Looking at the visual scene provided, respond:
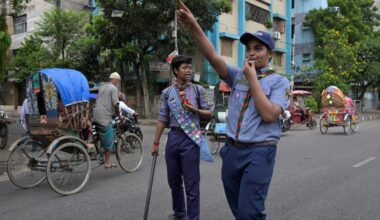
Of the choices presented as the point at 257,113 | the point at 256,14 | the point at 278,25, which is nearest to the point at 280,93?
the point at 257,113

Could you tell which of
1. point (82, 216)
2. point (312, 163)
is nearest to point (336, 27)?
point (312, 163)

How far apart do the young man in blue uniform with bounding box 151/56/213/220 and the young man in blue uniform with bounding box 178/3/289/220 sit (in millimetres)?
1226

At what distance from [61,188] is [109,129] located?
1502 mm

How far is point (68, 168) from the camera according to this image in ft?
21.2

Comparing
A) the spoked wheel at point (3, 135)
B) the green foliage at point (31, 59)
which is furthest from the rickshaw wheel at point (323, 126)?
the green foliage at point (31, 59)

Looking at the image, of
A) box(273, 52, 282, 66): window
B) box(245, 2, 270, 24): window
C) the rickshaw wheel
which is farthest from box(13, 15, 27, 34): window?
the rickshaw wheel

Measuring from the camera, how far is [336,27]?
35.3 meters

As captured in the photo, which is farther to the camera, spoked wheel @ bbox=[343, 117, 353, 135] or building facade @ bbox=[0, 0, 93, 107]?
building facade @ bbox=[0, 0, 93, 107]

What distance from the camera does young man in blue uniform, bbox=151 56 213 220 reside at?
14.6ft

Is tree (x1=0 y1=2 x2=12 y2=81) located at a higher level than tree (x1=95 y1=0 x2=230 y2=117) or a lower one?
lower

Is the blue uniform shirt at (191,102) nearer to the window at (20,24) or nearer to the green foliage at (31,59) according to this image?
the green foliage at (31,59)

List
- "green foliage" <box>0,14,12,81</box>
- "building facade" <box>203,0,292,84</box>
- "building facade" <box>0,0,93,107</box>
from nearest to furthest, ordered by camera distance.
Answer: "green foliage" <box>0,14,12,81</box>
"building facade" <box>203,0,292,84</box>
"building facade" <box>0,0,93,107</box>

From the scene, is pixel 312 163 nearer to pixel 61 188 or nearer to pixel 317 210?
pixel 317 210

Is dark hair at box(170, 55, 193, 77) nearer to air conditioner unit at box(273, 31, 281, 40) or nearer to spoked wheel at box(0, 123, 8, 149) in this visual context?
spoked wheel at box(0, 123, 8, 149)
